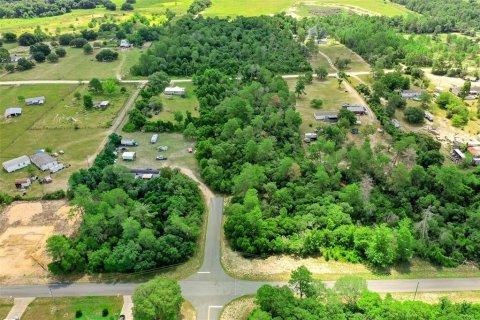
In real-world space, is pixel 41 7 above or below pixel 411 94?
above

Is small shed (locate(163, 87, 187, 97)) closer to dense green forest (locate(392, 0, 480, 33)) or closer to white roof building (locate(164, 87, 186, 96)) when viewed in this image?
white roof building (locate(164, 87, 186, 96))

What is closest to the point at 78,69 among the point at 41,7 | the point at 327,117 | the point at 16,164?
the point at 16,164

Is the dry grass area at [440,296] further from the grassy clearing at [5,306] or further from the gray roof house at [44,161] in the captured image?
the gray roof house at [44,161]

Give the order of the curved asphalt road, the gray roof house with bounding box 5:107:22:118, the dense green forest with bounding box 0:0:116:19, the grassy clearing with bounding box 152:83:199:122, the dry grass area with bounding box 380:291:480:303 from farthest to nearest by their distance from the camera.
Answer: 1. the dense green forest with bounding box 0:0:116:19
2. the gray roof house with bounding box 5:107:22:118
3. the grassy clearing with bounding box 152:83:199:122
4. the curved asphalt road
5. the dry grass area with bounding box 380:291:480:303

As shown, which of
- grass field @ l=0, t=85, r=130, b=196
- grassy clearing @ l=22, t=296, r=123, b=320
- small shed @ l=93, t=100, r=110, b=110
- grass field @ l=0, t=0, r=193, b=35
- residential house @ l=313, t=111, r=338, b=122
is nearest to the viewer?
grassy clearing @ l=22, t=296, r=123, b=320

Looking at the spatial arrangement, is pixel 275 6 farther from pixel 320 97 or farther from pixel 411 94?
pixel 411 94

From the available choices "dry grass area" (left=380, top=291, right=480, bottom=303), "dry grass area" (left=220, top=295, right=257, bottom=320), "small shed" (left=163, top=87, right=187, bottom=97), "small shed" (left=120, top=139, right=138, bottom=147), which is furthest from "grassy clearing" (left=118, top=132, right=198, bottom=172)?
"dry grass area" (left=380, top=291, right=480, bottom=303)
